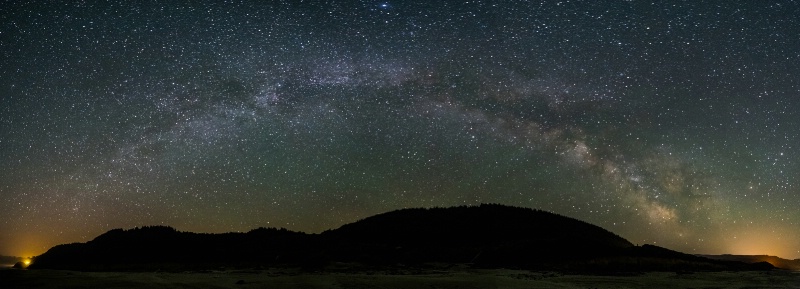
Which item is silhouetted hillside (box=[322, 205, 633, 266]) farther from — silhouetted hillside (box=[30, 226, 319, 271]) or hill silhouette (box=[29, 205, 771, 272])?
silhouetted hillside (box=[30, 226, 319, 271])

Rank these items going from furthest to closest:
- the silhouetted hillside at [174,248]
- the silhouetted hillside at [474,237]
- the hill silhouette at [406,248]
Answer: the silhouetted hillside at [474,237] → the silhouetted hillside at [174,248] → the hill silhouette at [406,248]

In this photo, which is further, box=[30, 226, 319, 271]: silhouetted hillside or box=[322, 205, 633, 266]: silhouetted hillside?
box=[322, 205, 633, 266]: silhouetted hillside

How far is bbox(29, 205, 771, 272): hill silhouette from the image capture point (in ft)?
61.0

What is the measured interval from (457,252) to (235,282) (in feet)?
49.9

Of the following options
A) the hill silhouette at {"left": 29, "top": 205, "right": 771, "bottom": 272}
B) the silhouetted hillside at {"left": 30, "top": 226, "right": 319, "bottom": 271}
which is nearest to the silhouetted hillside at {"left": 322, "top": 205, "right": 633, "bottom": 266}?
the hill silhouette at {"left": 29, "top": 205, "right": 771, "bottom": 272}

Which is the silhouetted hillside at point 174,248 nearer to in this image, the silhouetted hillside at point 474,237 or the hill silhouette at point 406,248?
the hill silhouette at point 406,248

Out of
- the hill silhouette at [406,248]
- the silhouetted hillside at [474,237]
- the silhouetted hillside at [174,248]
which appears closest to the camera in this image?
the hill silhouette at [406,248]

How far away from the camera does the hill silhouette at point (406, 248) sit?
731 inches

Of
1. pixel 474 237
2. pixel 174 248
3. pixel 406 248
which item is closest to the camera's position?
pixel 174 248

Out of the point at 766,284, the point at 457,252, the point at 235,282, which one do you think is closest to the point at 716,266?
the point at 766,284

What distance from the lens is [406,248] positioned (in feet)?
→ 81.7

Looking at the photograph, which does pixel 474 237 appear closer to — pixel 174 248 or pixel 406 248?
pixel 406 248

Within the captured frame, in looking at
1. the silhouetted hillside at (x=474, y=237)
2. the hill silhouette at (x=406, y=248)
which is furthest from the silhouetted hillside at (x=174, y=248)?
the silhouetted hillside at (x=474, y=237)

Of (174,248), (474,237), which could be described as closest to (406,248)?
(474,237)
